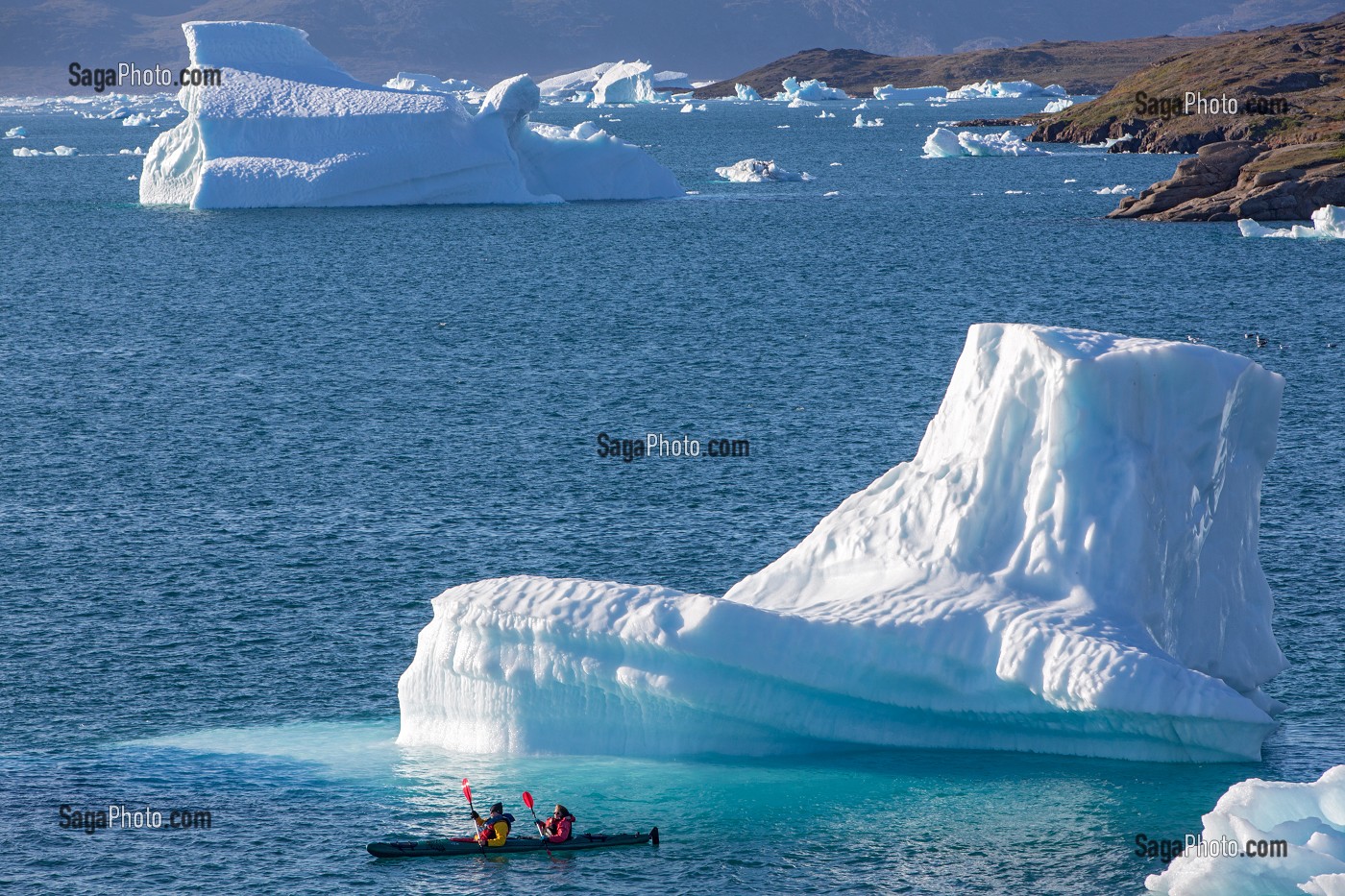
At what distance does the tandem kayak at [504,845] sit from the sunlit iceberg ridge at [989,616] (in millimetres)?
2462

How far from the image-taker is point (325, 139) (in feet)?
277

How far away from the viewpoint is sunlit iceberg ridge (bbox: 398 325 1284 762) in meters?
21.9

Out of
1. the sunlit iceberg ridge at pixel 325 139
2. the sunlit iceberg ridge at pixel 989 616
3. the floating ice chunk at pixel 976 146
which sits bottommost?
the sunlit iceberg ridge at pixel 989 616

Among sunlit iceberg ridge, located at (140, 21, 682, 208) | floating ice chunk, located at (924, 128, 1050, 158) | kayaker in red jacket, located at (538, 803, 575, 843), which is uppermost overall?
floating ice chunk, located at (924, 128, 1050, 158)

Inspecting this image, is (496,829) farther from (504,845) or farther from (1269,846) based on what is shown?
(1269,846)

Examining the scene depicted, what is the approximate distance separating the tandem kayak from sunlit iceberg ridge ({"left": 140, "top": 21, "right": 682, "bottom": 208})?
6482cm

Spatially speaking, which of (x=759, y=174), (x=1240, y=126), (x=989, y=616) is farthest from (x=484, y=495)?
(x=1240, y=126)

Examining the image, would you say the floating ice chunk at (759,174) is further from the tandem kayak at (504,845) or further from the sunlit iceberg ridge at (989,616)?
the tandem kayak at (504,845)

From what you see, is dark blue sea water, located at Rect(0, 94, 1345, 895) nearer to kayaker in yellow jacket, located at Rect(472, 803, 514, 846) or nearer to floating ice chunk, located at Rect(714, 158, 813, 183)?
kayaker in yellow jacket, located at Rect(472, 803, 514, 846)

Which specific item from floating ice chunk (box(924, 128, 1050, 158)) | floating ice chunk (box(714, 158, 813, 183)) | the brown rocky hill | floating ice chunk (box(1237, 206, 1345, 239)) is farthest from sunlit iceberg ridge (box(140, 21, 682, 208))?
floating ice chunk (box(924, 128, 1050, 158))

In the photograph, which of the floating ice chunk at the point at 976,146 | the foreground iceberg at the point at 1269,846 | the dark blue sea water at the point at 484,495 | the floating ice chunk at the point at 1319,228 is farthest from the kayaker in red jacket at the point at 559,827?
the floating ice chunk at the point at 976,146

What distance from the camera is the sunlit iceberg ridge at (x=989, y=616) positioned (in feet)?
71.9

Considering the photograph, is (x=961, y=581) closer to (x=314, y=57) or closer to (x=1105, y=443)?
(x=1105, y=443)

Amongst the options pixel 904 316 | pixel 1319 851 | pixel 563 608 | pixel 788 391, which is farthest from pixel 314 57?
pixel 1319 851
